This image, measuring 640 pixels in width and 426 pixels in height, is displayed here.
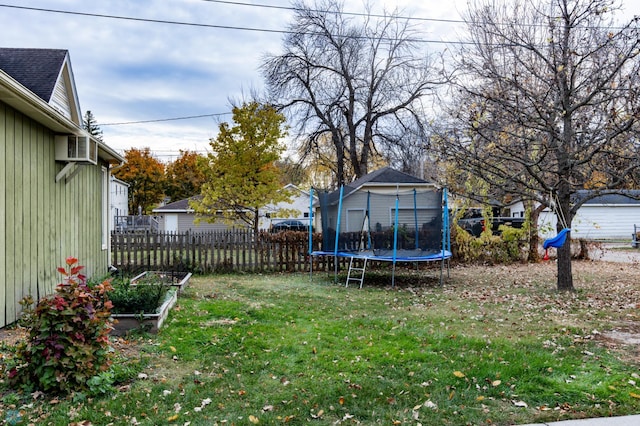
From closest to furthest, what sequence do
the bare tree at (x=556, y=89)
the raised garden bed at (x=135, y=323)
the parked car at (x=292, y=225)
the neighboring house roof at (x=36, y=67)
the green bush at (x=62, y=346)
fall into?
the green bush at (x=62, y=346) → the raised garden bed at (x=135, y=323) → the bare tree at (x=556, y=89) → the neighboring house roof at (x=36, y=67) → the parked car at (x=292, y=225)

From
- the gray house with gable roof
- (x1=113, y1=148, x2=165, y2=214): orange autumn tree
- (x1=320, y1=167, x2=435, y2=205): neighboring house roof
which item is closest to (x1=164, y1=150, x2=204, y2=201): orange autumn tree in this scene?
(x1=113, y1=148, x2=165, y2=214): orange autumn tree

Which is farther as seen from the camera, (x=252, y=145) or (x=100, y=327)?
(x=252, y=145)

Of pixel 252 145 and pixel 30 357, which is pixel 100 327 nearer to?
pixel 30 357

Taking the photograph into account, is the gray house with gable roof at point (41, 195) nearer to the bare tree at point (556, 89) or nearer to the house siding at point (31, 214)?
the house siding at point (31, 214)

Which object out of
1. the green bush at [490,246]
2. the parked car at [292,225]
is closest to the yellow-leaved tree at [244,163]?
the green bush at [490,246]

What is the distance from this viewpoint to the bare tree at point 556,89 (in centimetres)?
747

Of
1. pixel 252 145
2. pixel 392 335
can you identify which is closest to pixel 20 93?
pixel 392 335

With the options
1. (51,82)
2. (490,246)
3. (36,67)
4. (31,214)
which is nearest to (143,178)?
(36,67)

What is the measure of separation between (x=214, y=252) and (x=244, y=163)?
247 inches

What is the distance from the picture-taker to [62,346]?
11.2ft

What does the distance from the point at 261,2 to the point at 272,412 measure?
11289 millimetres

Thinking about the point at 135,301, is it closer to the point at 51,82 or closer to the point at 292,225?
the point at 51,82

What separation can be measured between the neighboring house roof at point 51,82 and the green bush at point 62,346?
316 centimetres

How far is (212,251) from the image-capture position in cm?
1162
